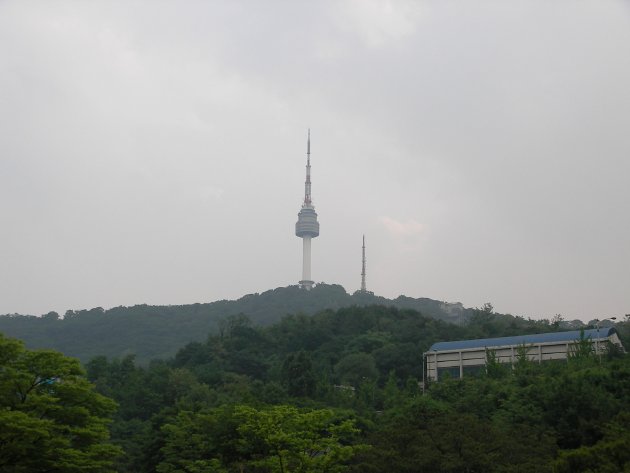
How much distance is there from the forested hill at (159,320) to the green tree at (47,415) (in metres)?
86.3

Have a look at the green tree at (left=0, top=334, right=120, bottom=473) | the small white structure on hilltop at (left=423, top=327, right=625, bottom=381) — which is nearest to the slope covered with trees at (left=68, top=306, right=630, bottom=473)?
the small white structure on hilltop at (left=423, top=327, right=625, bottom=381)

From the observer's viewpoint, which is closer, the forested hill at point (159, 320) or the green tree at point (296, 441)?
the green tree at point (296, 441)

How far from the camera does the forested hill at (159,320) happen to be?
116875 mm

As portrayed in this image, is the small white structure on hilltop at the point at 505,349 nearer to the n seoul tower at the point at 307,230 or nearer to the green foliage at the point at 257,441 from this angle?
the green foliage at the point at 257,441

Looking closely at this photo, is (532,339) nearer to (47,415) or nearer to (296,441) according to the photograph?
(296,441)

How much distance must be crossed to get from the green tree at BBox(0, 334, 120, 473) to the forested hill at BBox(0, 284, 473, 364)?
86.3 metres

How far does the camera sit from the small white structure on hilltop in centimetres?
5738

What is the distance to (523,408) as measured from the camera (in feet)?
115

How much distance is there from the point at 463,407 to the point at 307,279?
4894 inches

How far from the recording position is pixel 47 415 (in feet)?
79.8

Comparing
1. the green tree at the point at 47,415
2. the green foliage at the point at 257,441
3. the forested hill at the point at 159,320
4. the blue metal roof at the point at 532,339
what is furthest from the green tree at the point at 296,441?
the forested hill at the point at 159,320

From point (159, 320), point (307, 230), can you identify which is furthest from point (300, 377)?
point (307, 230)

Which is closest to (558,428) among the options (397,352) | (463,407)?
(463,407)

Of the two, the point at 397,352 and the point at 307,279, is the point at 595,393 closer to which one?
the point at 397,352
